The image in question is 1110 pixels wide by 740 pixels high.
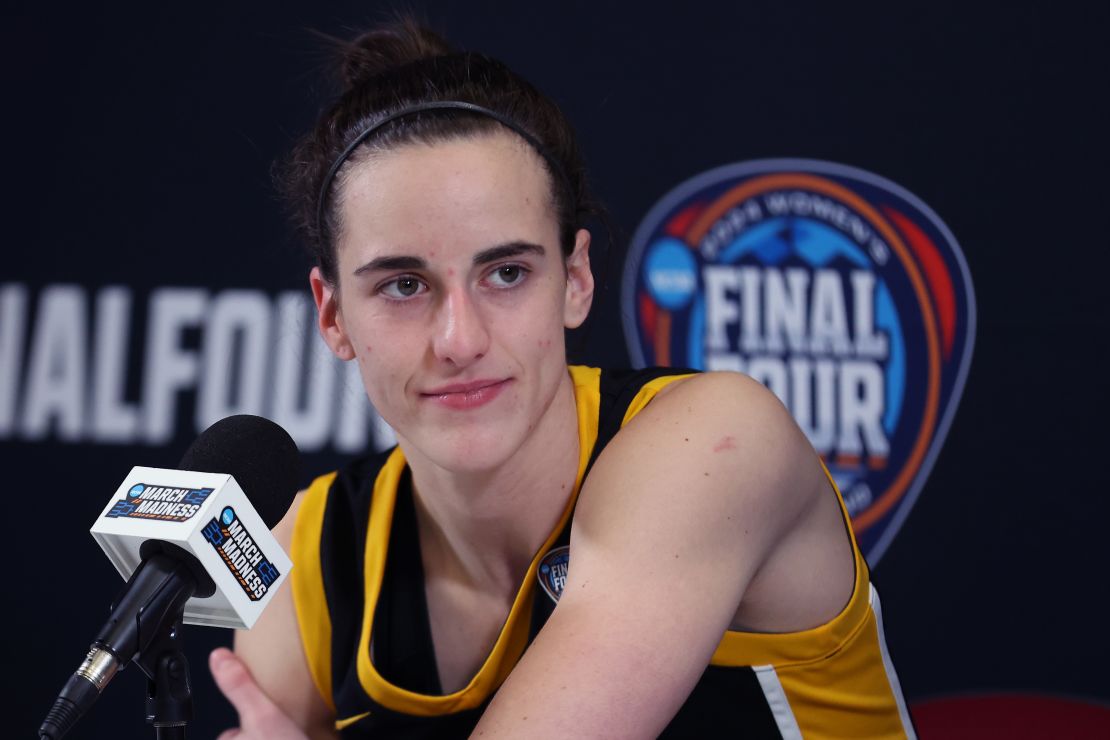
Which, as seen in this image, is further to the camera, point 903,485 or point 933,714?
point 903,485

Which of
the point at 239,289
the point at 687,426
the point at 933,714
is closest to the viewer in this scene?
the point at 687,426

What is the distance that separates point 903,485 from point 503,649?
1047mm

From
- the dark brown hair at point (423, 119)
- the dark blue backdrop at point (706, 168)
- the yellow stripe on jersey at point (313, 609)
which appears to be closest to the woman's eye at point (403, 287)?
the dark brown hair at point (423, 119)

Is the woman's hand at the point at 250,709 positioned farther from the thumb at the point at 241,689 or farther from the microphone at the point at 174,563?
the microphone at the point at 174,563

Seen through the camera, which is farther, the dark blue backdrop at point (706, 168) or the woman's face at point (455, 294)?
the dark blue backdrop at point (706, 168)

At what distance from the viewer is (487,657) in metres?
1.33

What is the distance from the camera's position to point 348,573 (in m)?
1.41

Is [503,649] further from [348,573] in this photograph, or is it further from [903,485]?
[903,485]

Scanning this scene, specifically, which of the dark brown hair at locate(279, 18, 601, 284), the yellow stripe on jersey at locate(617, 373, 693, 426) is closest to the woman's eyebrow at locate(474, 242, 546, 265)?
the dark brown hair at locate(279, 18, 601, 284)

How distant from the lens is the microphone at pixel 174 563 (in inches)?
28.5

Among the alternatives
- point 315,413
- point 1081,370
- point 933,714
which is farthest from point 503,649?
point 1081,370

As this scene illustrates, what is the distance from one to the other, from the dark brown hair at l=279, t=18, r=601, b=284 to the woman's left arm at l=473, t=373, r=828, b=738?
11.4 inches

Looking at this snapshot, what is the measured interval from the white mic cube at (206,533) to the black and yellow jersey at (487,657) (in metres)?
Answer: 0.48

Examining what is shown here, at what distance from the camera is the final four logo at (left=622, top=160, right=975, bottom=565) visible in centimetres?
206
